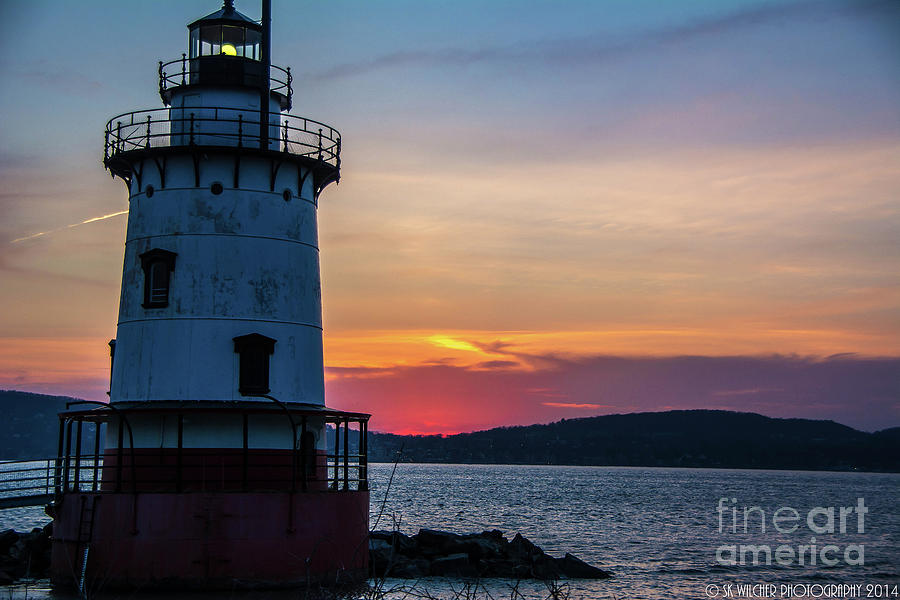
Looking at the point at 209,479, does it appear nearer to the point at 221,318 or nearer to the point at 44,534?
the point at 221,318

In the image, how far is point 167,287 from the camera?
87.9 feet

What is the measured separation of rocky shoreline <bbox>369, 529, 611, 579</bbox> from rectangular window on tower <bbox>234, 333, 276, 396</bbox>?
632 centimetres

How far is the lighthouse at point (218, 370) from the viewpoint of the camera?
23.7m

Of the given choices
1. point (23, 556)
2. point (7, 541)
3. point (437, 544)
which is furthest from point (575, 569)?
point (7, 541)

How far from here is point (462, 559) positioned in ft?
104

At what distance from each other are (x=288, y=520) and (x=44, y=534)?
11.6 meters

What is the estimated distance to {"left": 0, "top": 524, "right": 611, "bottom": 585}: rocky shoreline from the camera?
29453 millimetres

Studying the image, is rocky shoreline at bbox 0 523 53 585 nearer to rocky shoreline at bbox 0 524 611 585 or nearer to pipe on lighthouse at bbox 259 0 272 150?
rocky shoreline at bbox 0 524 611 585

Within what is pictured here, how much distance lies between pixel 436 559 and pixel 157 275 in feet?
40.4

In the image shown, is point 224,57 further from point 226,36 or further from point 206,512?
point 206,512

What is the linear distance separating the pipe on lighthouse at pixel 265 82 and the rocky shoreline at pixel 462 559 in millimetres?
11911

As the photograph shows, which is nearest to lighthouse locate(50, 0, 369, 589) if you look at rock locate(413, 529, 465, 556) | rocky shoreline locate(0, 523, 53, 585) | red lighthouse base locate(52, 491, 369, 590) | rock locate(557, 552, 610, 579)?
red lighthouse base locate(52, 491, 369, 590)

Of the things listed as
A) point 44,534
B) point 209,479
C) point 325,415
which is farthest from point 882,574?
point 44,534

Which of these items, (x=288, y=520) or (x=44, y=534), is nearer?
(x=288, y=520)
